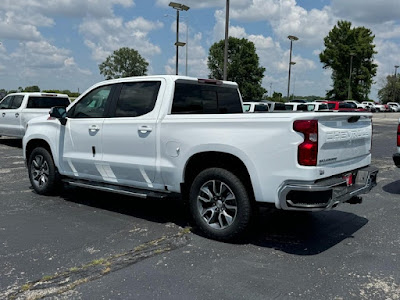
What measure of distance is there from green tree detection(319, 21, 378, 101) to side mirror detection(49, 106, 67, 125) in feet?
211

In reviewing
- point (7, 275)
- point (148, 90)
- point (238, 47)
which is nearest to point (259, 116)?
point (148, 90)

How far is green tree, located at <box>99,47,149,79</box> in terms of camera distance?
102 m

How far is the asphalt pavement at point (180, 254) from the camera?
3.48m

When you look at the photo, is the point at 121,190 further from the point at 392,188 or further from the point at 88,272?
the point at 392,188

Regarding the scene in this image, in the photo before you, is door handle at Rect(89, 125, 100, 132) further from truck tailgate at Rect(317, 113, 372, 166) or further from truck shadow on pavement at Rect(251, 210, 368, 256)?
truck tailgate at Rect(317, 113, 372, 166)

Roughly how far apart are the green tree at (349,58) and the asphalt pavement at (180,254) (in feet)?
208

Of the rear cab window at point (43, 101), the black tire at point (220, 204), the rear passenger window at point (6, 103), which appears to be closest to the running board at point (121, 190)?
the black tire at point (220, 204)

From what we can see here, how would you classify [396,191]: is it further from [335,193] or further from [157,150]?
[157,150]

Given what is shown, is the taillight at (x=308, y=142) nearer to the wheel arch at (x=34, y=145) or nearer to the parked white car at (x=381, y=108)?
the wheel arch at (x=34, y=145)

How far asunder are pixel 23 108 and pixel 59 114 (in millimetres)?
8441

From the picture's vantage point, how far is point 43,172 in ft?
22.5

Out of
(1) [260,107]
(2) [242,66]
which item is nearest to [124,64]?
(2) [242,66]

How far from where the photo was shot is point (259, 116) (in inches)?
166

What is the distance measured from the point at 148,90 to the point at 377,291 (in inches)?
140
